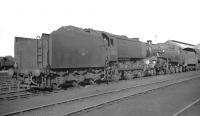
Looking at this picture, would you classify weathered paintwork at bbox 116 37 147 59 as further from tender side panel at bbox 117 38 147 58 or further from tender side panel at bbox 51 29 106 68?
tender side panel at bbox 51 29 106 68

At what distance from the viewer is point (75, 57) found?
11430 millimetres

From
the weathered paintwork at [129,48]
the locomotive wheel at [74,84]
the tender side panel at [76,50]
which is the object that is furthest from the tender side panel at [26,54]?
the weathered paintwork at [129,48]

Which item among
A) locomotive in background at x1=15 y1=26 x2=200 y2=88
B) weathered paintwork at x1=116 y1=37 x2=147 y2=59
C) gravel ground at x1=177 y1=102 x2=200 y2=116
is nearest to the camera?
gravel ground at x1=177 y1=102 x2=200 y2=116

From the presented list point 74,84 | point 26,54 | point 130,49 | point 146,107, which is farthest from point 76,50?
point 130,49

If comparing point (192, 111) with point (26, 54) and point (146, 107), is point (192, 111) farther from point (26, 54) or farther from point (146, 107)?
point (26, 54)

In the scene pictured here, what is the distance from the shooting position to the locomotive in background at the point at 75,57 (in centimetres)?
1034

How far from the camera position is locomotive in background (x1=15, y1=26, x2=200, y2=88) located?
1034 cm

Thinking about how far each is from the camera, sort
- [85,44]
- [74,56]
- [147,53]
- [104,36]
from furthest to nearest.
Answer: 1. [147,53]
2. [104,36]
3. [85,44]
4. [74,56]

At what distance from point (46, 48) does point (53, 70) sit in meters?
1.16

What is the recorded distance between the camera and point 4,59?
24594mm

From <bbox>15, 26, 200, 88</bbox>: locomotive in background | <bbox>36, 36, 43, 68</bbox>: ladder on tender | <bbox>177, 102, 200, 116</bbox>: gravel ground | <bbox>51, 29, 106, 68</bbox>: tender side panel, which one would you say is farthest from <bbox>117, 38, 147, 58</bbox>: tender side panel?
<bbox>177, 102, 200, 116</bbox>: gravel ground

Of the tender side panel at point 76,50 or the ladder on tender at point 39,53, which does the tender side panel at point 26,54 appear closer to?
the ladder on tender at point 39,53

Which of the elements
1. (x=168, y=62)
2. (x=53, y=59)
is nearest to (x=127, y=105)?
(x=53, y=59)

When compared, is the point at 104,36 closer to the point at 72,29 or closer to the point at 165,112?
the point at 72,29
